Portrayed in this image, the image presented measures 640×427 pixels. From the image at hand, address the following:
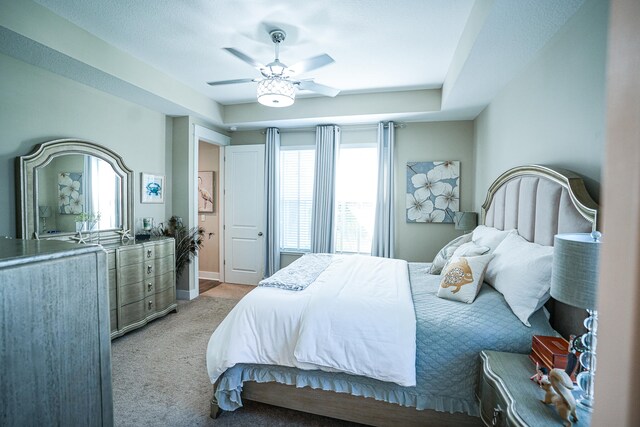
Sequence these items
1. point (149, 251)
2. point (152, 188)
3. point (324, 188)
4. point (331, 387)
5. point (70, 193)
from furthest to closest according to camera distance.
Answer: point (324, 188) → point (152, 188) → point (149, 251) → point (70, 193) → point (331, 387)

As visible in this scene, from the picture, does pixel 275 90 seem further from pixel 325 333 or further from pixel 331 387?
pixel 331 387

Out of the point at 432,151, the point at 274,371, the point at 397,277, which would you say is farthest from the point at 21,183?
the point at 432,151

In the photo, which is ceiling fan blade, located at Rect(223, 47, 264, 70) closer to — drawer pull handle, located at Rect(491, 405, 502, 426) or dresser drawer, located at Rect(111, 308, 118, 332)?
drawer pull handle, located at Rect(491, 405, 502, 426)

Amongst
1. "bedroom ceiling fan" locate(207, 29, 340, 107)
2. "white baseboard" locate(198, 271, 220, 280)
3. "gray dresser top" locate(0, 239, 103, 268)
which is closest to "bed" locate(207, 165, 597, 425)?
"gray dresser top" locate(0, 239, 103, 268)

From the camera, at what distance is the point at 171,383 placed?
88.5 inches

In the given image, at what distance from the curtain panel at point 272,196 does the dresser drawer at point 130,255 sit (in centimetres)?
189

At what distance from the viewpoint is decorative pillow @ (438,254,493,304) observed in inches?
76.2

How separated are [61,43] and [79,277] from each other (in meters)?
2.71

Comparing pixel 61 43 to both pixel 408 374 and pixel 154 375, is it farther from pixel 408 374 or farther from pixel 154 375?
pixel 408 374

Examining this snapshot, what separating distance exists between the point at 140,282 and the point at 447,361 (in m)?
3.13

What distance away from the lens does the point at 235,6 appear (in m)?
2.10

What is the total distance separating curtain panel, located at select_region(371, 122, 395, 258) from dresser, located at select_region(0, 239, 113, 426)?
3.81 m

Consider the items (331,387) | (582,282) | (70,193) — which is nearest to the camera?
(582,282)

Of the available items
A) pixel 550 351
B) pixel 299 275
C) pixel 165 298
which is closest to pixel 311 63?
pixel 299 275
